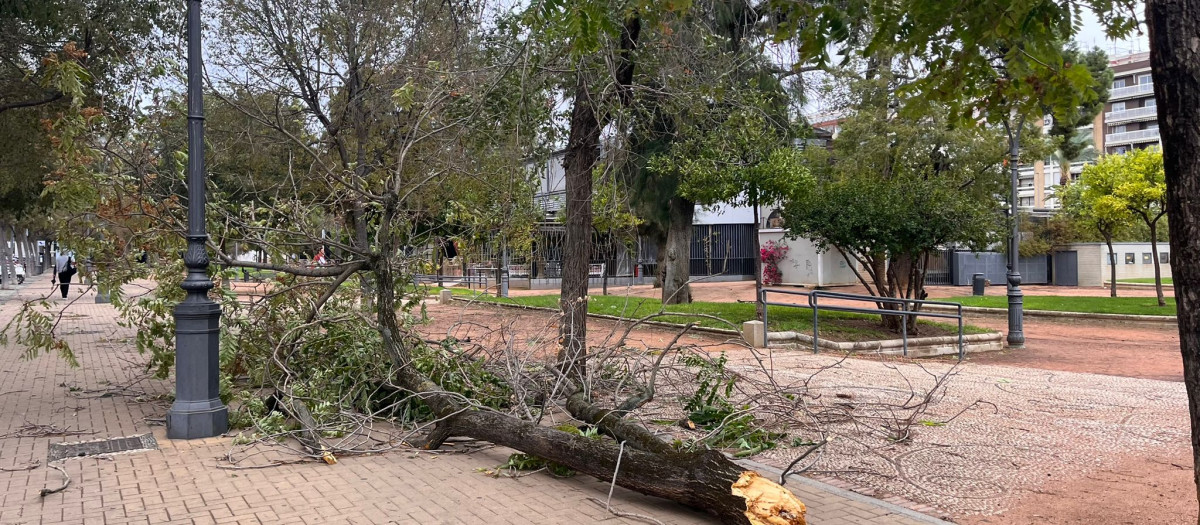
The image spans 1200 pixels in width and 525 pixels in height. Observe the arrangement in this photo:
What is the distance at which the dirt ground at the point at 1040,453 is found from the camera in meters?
5.10

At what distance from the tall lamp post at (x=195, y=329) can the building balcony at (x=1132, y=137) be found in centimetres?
8214

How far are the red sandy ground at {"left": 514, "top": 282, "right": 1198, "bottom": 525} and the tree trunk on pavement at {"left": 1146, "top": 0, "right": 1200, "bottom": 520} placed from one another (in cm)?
154

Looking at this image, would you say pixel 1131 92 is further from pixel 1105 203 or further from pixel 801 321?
pixel 801 321

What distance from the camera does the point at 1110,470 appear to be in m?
5.96

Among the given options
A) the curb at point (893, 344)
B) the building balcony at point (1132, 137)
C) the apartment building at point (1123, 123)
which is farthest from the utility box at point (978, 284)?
the building balcony at point (1132, 137)

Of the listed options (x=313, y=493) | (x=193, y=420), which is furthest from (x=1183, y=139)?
(x=193, y=420)

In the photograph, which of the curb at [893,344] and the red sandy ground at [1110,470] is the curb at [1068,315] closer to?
the red sandy ground at [1110,470]

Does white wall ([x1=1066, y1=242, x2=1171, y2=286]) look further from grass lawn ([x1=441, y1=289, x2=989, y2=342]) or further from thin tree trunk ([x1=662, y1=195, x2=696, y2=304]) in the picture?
thin tree trunk ([x1=662, y1=195, x2=696, y2=304])

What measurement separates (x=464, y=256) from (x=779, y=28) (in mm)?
4461

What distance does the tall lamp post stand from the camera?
6.98 meters

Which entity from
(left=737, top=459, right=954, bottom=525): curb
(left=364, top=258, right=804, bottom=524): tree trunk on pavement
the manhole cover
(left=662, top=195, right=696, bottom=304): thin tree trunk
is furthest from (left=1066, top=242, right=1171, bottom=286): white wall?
the manhole cover

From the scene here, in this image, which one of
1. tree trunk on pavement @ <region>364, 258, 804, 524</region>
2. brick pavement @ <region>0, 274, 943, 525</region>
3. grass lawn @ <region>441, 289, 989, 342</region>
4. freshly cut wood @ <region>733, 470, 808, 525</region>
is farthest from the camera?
grass lawn @ <region>441, 289, 989, 342</region>

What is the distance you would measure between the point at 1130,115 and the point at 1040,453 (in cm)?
8133

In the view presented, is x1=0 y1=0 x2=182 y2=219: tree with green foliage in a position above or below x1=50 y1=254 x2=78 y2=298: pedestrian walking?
above
